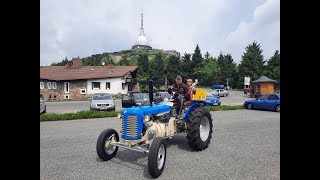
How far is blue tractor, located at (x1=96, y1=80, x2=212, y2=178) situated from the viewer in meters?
4.47

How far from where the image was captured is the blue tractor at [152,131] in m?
4.47

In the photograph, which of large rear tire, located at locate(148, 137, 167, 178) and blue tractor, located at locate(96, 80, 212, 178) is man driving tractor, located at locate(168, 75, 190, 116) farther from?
large rear tire, located at locate(148, 137, 167, 178)

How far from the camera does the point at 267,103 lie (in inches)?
634

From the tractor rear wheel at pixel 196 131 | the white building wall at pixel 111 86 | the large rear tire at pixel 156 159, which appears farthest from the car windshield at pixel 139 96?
the white building wall at pixel 111 86

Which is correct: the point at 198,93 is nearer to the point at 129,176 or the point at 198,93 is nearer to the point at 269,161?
the point at 269,161

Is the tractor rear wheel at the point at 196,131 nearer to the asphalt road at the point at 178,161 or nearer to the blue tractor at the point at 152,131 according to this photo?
the blue tractor at the point at 152,131

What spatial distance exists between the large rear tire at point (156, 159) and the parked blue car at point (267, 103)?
526 inches

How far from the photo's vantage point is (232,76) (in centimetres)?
5578

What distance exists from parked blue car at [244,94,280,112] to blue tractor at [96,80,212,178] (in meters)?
11.3

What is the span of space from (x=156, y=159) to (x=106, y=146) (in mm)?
1516

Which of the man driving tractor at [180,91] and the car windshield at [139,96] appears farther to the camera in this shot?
the car windshield at [139,96]
